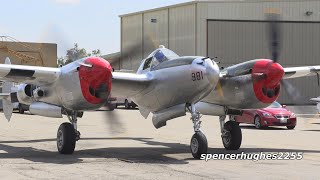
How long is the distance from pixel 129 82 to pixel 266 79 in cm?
389

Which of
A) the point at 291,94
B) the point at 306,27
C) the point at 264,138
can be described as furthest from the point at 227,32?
the point at 291,94

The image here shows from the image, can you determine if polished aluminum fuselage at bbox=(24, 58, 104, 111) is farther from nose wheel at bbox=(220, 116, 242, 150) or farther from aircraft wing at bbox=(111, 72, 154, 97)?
nose wheel at bbox=(220, 116, 242, 150)

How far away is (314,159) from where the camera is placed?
15.5 meters

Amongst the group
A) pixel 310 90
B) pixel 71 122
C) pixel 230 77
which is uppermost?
pixel 230 77

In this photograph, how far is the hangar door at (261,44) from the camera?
59.5 meters

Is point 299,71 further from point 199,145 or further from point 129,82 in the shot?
point 129,82

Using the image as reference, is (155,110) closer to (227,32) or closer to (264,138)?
(264,138)

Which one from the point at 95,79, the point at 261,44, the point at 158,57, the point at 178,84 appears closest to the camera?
the point at 95,79

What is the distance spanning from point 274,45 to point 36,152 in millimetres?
7617

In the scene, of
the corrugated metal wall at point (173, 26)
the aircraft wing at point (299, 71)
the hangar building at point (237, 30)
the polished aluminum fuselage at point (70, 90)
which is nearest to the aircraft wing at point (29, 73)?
the polished aluminum fuselage at point (70, 90)

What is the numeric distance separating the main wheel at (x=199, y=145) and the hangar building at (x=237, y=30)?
42.9m

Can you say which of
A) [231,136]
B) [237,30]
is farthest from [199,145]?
[237,30]

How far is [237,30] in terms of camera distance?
197 feet

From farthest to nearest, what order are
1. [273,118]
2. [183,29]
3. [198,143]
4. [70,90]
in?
[183,29], [273,118], [70,90], [198,143]
